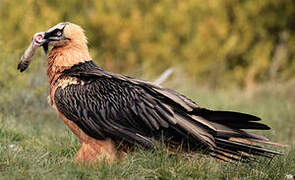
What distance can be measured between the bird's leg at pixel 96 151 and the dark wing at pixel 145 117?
0.30ft

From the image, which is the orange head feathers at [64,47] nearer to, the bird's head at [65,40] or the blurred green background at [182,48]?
the bird's head at [65,40]

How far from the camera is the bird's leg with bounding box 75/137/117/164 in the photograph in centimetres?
571

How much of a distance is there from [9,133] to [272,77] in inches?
493

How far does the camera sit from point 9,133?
7398mm

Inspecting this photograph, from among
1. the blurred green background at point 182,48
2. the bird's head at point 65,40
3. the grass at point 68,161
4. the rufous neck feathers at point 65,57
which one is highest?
the blurred green background at point 182,48

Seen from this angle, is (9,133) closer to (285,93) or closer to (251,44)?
(285,93)

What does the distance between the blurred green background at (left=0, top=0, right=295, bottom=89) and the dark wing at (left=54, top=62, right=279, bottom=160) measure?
10.2 m

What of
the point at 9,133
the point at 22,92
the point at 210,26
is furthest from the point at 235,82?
the point at 9,133

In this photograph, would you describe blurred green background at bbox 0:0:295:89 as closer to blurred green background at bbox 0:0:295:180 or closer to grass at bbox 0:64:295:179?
blurred green background at bbox 0:0:295:180

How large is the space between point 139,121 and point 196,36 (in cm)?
1284

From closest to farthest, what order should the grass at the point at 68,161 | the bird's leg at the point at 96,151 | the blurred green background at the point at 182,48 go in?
1. the grass at the point at 68,161
2. the bird's leg at the point at 96,151
3. the blurred green background at the point at 182,48

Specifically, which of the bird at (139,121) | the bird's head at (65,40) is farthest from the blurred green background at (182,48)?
the bird at (139,121)

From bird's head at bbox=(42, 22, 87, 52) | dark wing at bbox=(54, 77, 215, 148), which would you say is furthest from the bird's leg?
bird's head at bbox=(42, 22, 87, 52)

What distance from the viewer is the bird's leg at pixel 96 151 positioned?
5707 mm
